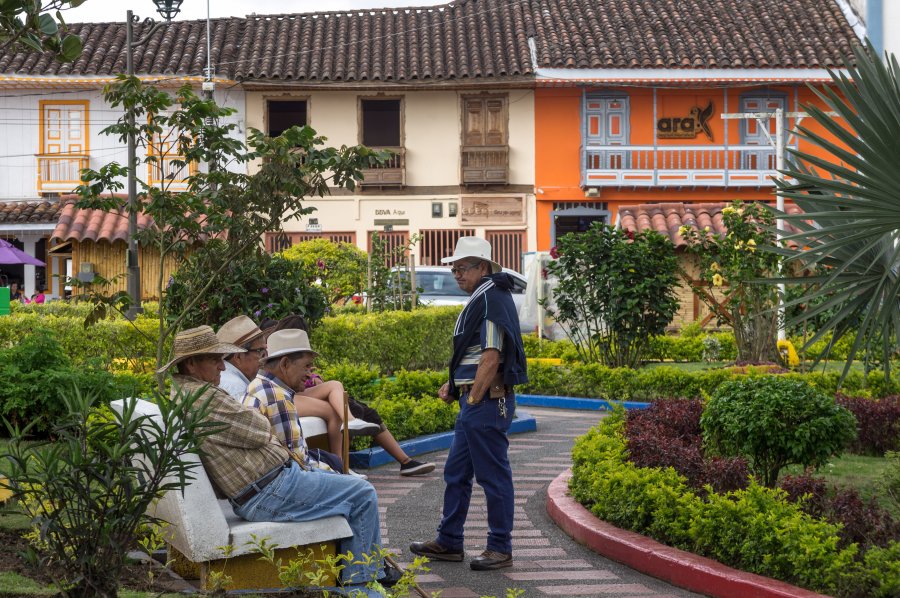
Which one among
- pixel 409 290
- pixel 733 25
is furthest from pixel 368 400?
pixel 733 25

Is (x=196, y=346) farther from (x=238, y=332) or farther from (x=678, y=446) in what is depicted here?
(x=678, y=446)

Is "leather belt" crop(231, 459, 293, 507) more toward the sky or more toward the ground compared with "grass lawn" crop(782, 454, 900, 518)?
more toward the sky

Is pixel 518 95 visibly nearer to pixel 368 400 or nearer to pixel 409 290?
pixel 409 290

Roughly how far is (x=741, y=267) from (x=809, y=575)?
32.6 feet

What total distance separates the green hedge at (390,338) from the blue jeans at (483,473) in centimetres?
601

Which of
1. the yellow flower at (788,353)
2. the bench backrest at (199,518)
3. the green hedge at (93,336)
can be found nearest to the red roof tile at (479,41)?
the yellow flower at (788,353)

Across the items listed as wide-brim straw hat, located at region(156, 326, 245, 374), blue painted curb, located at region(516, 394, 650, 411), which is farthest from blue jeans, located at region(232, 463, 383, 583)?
blue painted curb, located at region(516, 394, 650, 411)

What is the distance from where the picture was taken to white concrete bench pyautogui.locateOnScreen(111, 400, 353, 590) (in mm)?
5309

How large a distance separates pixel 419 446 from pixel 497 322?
399cm

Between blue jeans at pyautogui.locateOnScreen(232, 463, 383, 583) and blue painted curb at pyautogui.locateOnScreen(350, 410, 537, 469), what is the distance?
3611mm

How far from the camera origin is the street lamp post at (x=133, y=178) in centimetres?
895

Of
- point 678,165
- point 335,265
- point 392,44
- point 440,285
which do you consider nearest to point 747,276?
point 335,265

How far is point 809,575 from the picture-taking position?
5.50 metres

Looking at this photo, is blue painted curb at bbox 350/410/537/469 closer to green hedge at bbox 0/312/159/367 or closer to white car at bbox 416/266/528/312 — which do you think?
green hedge at bbox 0/312/159/367
